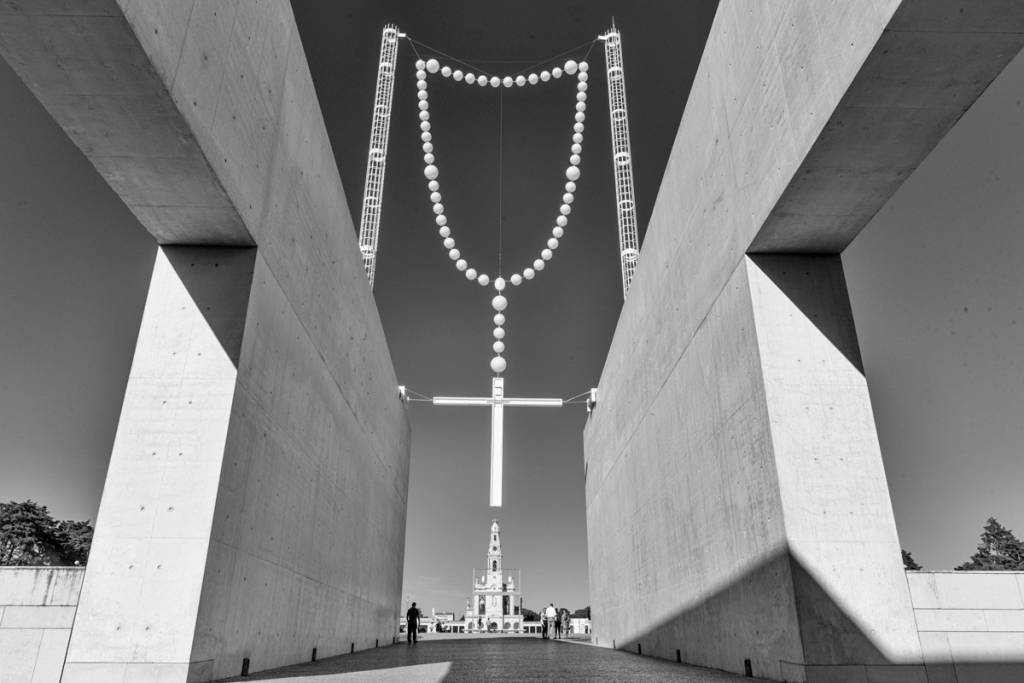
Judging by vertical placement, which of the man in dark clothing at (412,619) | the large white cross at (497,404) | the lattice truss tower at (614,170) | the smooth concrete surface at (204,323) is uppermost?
the lattice truss tower at (614,170)

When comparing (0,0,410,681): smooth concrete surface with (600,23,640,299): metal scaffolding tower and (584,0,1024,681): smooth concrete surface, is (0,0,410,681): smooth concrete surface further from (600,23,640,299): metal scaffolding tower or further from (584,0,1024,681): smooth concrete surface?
(600,23,640,299): metal scaffolding tower

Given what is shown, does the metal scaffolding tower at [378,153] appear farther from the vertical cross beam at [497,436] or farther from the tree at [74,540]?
the tree at [74,540]

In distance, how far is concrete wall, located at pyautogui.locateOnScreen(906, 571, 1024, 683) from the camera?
5.29 metres

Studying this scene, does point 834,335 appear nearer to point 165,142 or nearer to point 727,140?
point 727,140

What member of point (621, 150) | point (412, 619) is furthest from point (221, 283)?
point (621, 150)

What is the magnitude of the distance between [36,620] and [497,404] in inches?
660

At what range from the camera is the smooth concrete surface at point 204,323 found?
441cm

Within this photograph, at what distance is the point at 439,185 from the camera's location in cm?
1484

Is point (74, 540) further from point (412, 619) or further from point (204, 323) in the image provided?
point (204, 323)

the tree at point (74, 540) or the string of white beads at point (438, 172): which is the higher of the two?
the string of white beads at point (438, 172)

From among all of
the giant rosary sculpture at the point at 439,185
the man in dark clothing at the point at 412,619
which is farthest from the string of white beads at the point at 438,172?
the man in dark clothing at the point at 412,619

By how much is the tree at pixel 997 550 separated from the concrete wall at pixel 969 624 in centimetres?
5252

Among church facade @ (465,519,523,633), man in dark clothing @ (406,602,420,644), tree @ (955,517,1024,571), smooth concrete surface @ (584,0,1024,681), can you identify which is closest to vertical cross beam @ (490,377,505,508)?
man in dark clothing @ (406,602,420,644)

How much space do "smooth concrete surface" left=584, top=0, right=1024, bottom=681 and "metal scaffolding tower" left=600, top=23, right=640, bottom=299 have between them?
55.0 ft
